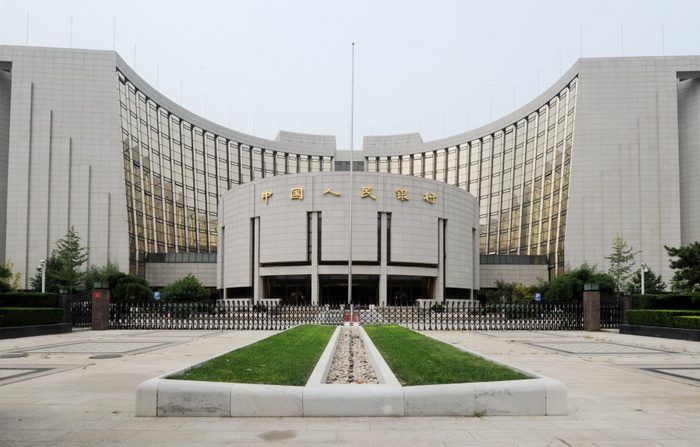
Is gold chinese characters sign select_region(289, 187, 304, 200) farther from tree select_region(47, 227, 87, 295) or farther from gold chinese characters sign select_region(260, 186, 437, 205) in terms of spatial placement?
tree select_region(47, 227, 87, 295)

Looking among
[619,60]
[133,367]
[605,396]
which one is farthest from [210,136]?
[605,396]

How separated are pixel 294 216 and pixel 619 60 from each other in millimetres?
40602

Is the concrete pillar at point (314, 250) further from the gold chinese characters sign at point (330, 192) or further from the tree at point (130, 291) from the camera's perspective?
the tree at point (130, 291)

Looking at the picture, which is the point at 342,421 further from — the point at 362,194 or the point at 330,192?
the point at 362,194

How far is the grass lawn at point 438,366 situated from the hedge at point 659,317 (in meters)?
16.0

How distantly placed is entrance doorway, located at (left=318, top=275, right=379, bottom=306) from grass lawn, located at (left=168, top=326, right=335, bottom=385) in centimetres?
4998

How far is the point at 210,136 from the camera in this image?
296 ft

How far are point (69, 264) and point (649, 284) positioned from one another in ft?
190

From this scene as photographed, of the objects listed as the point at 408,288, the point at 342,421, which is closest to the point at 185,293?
the point at 408,288

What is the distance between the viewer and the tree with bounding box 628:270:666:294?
58188 mm

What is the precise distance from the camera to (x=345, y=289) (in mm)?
67625

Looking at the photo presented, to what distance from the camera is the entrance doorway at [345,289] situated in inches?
2621

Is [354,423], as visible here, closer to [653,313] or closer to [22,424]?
→ [22,424]

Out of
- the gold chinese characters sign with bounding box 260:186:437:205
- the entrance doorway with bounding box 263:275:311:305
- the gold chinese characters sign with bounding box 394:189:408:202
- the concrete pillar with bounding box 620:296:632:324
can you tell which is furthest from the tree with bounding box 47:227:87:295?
the concrete pillar with bounding box 620:296:632:324
